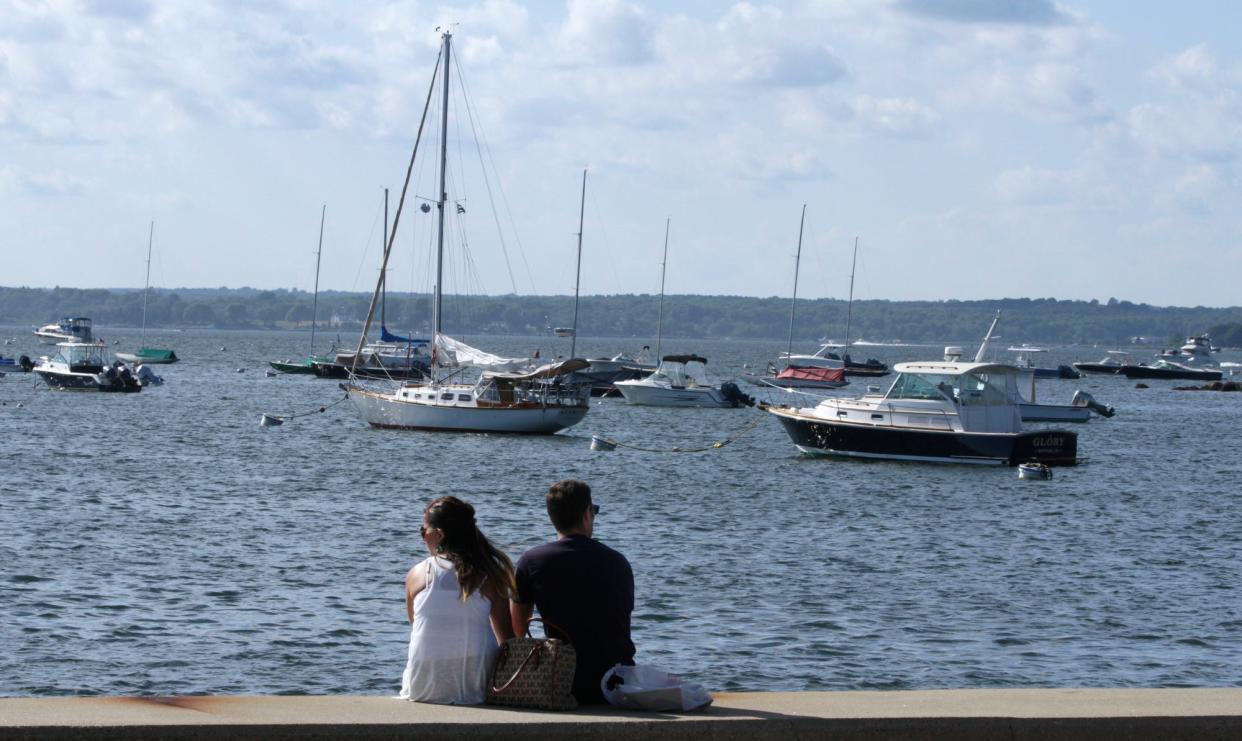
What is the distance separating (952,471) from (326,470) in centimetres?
1624

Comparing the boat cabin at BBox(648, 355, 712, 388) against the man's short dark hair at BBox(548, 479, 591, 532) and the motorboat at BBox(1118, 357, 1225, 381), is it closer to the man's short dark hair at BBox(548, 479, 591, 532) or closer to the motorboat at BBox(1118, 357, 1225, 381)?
the man's short dark hair at BBox(548, 479, 591, 532)

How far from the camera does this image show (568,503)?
8547 millimetres

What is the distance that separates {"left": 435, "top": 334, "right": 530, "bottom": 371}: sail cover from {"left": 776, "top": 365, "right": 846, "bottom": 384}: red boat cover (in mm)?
59149

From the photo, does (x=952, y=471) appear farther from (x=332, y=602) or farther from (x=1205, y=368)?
(x=1205, y=368)

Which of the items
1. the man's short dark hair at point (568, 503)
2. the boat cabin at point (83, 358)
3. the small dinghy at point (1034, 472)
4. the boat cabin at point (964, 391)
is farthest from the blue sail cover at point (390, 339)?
the man's short dark hair at point (568, 503)

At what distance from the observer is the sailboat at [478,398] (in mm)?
51844

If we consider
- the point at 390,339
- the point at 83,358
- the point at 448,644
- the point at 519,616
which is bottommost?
the point at 83,358

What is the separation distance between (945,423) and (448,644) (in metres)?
37.0

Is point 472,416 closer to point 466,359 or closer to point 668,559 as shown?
point 466,359

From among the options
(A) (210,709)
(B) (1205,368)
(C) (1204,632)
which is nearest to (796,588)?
(C) (1204,632)

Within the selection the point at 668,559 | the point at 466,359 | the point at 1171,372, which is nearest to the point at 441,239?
the point at 466,359

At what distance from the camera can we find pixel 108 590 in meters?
20.9

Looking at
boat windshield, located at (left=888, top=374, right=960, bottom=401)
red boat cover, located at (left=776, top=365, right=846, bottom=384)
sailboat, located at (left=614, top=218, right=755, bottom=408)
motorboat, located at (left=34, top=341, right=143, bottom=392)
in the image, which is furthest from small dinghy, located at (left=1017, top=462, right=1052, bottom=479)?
red boat cover, located at (left=776, top=365, right=846, bottom=384)

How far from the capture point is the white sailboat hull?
169 feet
